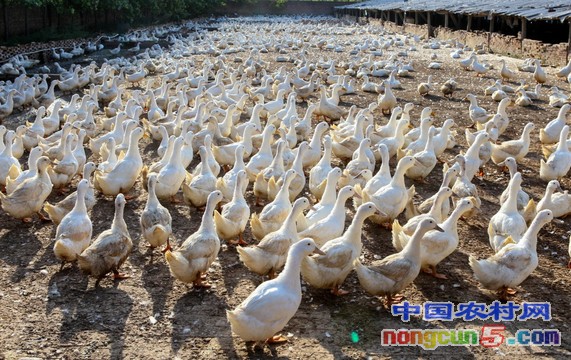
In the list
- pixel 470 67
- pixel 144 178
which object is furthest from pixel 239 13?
pixel 144 178

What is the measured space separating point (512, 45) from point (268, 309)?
22.2m

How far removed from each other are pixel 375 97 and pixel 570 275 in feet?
33.2

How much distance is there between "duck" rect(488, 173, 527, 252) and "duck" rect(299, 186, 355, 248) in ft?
5.29

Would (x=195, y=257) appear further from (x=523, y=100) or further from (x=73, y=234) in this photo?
(x=523, y=100)

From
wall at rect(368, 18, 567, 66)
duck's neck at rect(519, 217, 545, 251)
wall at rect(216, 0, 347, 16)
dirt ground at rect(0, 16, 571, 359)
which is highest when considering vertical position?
wall at rect(216, 0, 347, 16)

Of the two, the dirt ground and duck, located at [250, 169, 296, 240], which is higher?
duck, located at [250, 169, 296, 240]

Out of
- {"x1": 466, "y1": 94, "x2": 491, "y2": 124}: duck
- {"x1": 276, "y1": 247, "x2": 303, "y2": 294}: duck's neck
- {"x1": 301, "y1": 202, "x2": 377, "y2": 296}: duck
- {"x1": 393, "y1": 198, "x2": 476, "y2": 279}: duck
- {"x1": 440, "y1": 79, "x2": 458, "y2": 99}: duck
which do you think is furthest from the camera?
{"x1": 440, "y1": 79, "x2": 458, "y2": 99}: duck

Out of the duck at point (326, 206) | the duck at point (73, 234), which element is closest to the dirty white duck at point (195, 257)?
the duck at point (73, 234)

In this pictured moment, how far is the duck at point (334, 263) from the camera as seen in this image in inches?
218

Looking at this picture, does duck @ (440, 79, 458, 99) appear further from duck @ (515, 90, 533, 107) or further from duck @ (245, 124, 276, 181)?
duck @ (245, 124, 276, 181)

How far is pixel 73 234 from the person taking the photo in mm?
6164

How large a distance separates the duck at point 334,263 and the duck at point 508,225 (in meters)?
1.65

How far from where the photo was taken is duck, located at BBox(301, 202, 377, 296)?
18.2ft

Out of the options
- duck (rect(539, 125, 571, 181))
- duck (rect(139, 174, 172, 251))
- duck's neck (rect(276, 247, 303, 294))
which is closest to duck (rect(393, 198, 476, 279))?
duck's neck (rect(276, 247, 303, 294))
